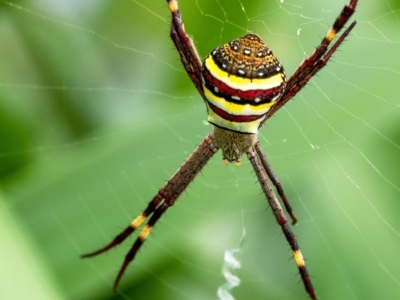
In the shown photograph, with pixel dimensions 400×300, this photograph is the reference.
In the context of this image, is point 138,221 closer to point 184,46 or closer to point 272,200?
point 272,200

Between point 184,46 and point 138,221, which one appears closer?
point 184,46

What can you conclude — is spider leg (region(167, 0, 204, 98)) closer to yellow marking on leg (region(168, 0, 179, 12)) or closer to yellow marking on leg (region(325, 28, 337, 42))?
yellow marking on leg (region(168, 0, 179, 12))

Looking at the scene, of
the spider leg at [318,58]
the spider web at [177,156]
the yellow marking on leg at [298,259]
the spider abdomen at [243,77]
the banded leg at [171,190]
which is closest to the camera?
Result: the spider abdomen at [243,77]

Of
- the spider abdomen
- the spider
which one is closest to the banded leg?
the spider

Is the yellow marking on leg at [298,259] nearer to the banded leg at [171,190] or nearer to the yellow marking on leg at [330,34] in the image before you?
the banded leg at [171,190]

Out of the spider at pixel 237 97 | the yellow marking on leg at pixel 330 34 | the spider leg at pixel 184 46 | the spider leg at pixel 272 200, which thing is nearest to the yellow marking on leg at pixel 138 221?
the spider at pixel 237 97

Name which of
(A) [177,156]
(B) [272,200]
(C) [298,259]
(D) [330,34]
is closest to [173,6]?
(D) [330,34]
